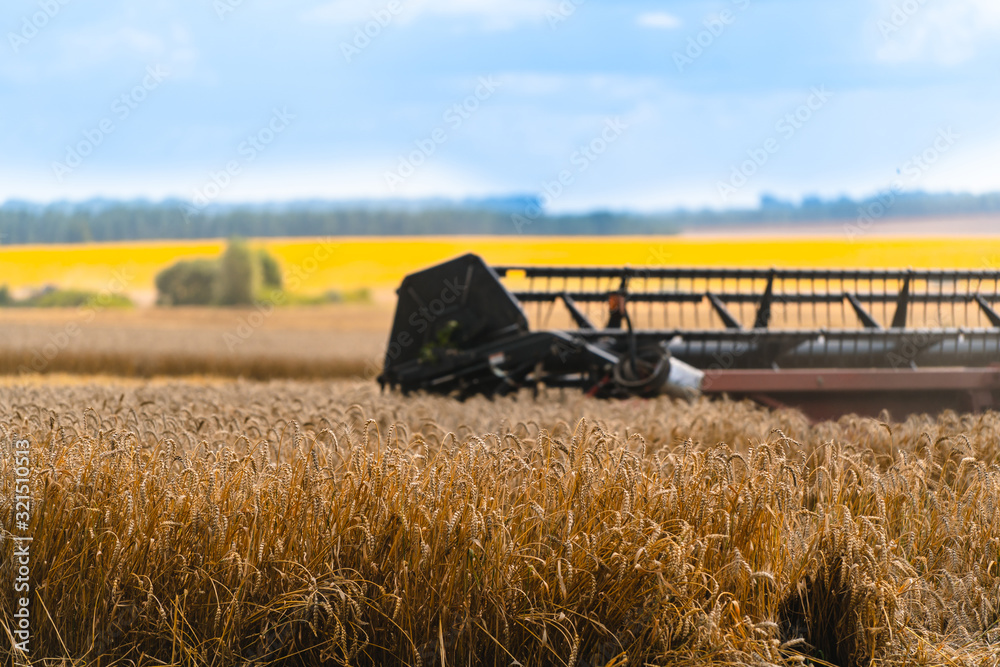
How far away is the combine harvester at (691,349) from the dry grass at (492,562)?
387 cm

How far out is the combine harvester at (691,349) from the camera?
25.5 ft

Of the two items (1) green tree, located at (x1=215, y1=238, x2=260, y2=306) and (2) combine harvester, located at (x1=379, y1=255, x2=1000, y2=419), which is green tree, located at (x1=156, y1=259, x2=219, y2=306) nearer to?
(1) green tree, located at (x1=215, y1=238, x2=260, y2=306)

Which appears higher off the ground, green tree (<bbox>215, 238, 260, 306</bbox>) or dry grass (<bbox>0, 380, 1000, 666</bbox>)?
green tree (<bbox>215, 238, 260, 306</bbox>)

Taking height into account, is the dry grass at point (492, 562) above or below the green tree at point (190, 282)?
below

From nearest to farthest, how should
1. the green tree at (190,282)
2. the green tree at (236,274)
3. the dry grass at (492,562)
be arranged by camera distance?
the dry grass at (492,562)
the green tree at (190,282)
the green tree at (236,274)

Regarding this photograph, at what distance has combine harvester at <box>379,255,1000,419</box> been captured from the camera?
7.76 meters

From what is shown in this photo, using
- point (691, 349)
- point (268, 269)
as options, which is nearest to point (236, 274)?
point (268, 269)

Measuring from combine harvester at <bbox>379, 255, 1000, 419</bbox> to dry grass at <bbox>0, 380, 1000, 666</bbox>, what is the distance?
387 cm

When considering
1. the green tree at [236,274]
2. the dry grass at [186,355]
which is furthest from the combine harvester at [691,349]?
the green tree at [236,274]

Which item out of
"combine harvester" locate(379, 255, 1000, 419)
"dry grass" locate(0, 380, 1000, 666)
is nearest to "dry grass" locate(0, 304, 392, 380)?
"combine harvester" locate(379, 255, 1000, 419)

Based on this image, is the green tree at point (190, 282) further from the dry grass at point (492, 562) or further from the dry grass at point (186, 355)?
the dry grass at point (492, 562)

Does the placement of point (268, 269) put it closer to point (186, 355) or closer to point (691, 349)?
point (186, 355)

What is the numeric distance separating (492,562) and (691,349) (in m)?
5.89

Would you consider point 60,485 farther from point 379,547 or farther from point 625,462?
point 625,462
